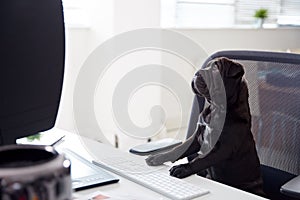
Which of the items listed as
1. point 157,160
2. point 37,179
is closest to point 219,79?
point 157,160

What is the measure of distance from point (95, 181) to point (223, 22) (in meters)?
2.93

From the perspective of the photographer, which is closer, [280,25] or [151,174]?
[151,174]

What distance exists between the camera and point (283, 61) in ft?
4.09

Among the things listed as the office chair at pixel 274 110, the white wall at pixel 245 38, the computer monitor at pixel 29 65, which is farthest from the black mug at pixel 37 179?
the white wall at pixel 245 38

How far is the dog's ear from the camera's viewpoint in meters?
1.04

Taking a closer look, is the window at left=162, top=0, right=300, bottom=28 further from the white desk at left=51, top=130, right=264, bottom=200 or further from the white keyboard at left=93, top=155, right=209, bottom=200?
the white desk at left=51, top=130, right=264, bottom=200

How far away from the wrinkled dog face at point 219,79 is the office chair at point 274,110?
24 centimetres

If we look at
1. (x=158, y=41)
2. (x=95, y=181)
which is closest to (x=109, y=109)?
(x=158, y=41)

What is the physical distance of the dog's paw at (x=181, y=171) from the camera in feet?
3.27

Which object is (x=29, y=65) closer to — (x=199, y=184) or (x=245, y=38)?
(x=199, y=184)

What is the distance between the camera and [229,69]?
1.05 m

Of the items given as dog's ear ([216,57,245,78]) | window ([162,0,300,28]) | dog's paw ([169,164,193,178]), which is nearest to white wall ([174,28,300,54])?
window ([162,0,300,28])

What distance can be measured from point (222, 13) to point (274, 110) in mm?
2472

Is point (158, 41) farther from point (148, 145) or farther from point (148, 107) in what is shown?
point (148, 145)
